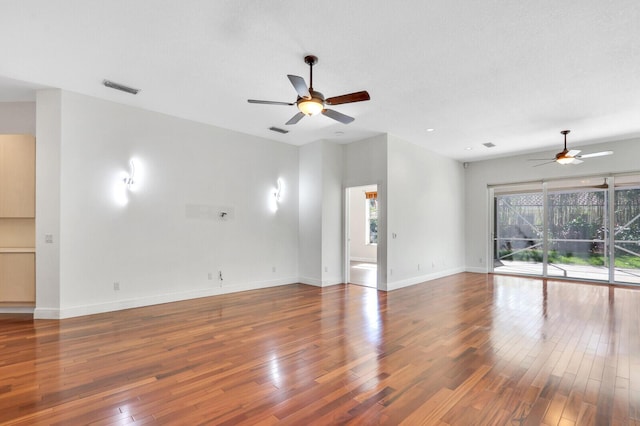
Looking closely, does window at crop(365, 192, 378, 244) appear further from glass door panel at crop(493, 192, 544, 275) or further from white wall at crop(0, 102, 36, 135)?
white wall at crop(0, 102, 36, 135)

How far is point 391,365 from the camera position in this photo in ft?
9.51

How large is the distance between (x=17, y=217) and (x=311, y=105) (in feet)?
15.6

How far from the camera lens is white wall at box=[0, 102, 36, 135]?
4793 millimetres

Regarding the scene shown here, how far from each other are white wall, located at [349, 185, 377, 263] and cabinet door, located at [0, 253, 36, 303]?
28.0 feet

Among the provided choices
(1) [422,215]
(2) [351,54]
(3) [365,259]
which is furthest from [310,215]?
(3) [365,259]

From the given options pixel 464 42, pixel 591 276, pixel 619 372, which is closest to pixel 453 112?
pixel 464 42

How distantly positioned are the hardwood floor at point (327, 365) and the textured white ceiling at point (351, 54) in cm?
308

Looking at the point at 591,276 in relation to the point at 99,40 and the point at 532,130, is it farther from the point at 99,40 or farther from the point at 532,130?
the point at 99,40

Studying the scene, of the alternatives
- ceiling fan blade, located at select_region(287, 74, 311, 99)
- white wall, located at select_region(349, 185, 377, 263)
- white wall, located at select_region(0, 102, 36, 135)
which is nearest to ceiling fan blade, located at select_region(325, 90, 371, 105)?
ceiling fan blade, located at select_region(287, 74, 311, 99)

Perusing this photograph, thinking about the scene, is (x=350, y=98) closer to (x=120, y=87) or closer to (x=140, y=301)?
(x=120, y=87)

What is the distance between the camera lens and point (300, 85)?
122 inches

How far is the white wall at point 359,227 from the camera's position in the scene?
36.9 feet

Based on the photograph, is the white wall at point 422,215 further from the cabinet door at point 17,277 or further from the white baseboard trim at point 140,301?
the cabinet door at point 17,277

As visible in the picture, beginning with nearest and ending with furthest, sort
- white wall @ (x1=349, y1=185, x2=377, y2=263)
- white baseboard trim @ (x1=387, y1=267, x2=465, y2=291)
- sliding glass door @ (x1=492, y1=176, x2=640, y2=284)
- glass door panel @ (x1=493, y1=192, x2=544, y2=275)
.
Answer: white baseboard trim @ (x1=387, y1=267, x2=465, y2=291)
sliding glass door @ (x1=492, y1=176, x2=640, y2=284)
glass door panel @ (x1=493, y1=192, x2=544, y2=275)
white wall @ (x1=349, y1=185, x2=377, y2=263)
